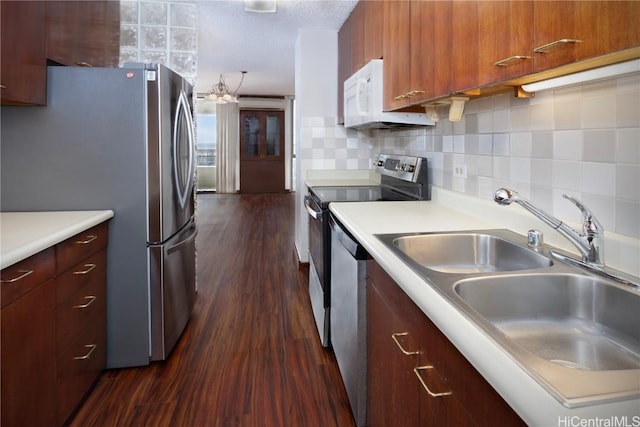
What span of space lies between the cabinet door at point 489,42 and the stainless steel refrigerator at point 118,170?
1.50 m

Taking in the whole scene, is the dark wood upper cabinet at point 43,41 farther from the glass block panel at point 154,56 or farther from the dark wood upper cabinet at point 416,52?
the dark wood upper cabinet at point 416,52

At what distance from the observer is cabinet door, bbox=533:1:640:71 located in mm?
768

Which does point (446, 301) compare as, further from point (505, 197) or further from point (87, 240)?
point (87, 240)

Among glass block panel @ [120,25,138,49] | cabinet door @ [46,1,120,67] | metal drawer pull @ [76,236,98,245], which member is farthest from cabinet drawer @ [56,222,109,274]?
glass block panel @ [120,25,138,49]

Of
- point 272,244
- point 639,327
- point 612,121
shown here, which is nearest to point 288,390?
point 639,327

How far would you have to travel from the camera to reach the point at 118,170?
2109 millimetres

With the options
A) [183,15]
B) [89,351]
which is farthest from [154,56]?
[89,351]

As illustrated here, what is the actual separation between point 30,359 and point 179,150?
1302 millimetres

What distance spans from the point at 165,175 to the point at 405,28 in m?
1.41

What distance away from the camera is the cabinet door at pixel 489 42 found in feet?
3.45

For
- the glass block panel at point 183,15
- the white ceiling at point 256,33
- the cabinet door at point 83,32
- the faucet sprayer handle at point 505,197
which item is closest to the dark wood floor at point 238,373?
the faucet sprayer handle at point 505,197

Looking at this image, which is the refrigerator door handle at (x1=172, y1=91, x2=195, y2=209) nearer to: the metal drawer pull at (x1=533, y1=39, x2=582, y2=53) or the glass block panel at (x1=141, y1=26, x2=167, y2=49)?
the glass block panel at (x1=141, y1=26, x2=167, y2=49)

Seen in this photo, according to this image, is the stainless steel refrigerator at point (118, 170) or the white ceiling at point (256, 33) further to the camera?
the white ceiling at point (256, 33)

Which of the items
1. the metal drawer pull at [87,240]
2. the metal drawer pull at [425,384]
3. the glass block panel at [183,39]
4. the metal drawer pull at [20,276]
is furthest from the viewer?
the glass block panel at [183,39]
